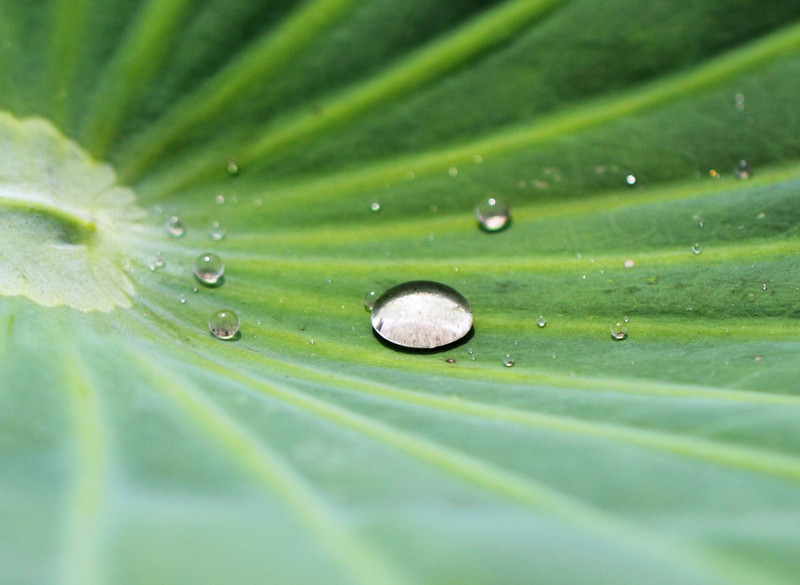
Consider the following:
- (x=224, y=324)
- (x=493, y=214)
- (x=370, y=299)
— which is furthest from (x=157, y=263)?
(x=493, y=214)

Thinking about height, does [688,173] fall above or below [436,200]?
above

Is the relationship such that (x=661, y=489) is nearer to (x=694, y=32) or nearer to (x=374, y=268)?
(x=374, y=268)

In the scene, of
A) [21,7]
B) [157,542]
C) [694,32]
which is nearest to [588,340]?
[694,32]

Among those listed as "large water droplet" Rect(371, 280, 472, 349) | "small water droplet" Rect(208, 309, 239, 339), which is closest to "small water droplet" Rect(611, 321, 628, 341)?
"large water droplet" Rect(371, 280, 472, 349)

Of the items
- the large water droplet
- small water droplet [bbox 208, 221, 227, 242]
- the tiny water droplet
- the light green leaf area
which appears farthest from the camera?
small water droplet [bbox 208, 221, 227, 242]

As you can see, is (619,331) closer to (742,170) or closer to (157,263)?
(742,170)

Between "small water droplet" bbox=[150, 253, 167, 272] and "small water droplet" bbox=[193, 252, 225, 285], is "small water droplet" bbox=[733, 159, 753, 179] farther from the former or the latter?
"small water droplet" bbox=[150, 253, 167, 272]

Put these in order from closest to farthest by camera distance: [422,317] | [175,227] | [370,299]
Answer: [422,317], [370,299], [175,227]
